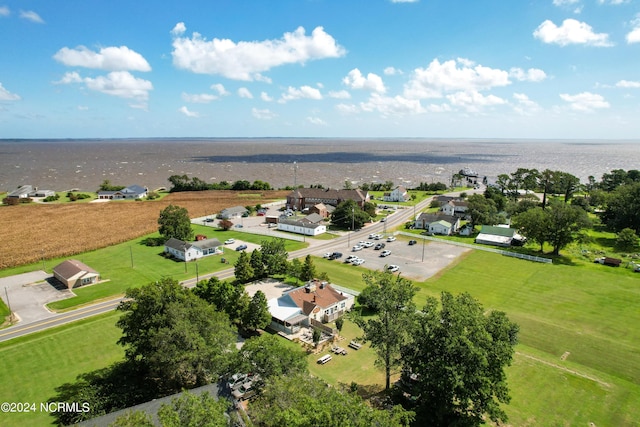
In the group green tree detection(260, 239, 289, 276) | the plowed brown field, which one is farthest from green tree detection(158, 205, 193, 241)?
green tree detection(260, 239, 289, 276)

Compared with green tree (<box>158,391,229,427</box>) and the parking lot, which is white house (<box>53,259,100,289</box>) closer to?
the parking lot

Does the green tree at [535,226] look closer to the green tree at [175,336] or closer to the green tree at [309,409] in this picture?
the green tree at [309,409]

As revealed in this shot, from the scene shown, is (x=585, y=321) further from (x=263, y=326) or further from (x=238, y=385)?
(x=238, y=385)

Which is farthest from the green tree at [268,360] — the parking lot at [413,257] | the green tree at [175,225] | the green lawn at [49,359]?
the green tree at [175,225]

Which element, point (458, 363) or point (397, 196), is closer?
point (458, 363)

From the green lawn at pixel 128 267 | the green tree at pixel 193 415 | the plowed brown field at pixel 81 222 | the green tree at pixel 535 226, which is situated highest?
the green tree at pixel 193 415

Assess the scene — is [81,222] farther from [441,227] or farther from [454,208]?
[454,208]

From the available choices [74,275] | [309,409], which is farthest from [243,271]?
[309,409]
